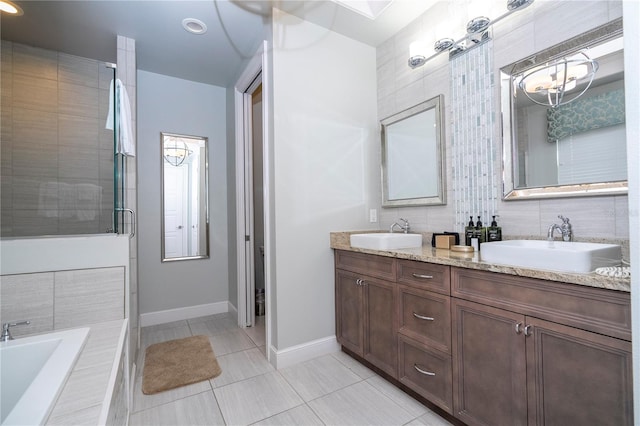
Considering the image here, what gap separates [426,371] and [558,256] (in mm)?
946

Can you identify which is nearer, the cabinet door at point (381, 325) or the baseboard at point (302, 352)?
the cabinet door at point (381, 325)

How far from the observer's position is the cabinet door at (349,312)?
212cm

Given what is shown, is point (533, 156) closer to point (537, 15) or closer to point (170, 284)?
point (537, 15)

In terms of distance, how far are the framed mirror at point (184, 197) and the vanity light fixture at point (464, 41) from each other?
2.46 metres

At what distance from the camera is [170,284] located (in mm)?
3166

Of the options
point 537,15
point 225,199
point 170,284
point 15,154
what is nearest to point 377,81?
point 537,15

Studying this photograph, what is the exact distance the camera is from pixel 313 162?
233cm

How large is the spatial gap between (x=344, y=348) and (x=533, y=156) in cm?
192

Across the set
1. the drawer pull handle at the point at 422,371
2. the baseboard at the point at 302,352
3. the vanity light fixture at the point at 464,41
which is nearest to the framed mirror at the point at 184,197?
the baseboard at the point at 302,352

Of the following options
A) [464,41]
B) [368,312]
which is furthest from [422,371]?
[464,41]

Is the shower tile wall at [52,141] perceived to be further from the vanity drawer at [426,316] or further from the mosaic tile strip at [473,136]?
the mosaic tile strip at [473,136]

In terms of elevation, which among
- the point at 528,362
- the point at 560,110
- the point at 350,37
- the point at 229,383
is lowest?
the point at 229,383

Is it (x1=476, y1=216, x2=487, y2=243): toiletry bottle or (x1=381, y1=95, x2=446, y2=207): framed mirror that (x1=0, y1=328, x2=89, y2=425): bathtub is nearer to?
(x1=476, y1=216, x2=487, y2=243): toiletry bottle

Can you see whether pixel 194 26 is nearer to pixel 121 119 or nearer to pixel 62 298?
pixel 121 119
